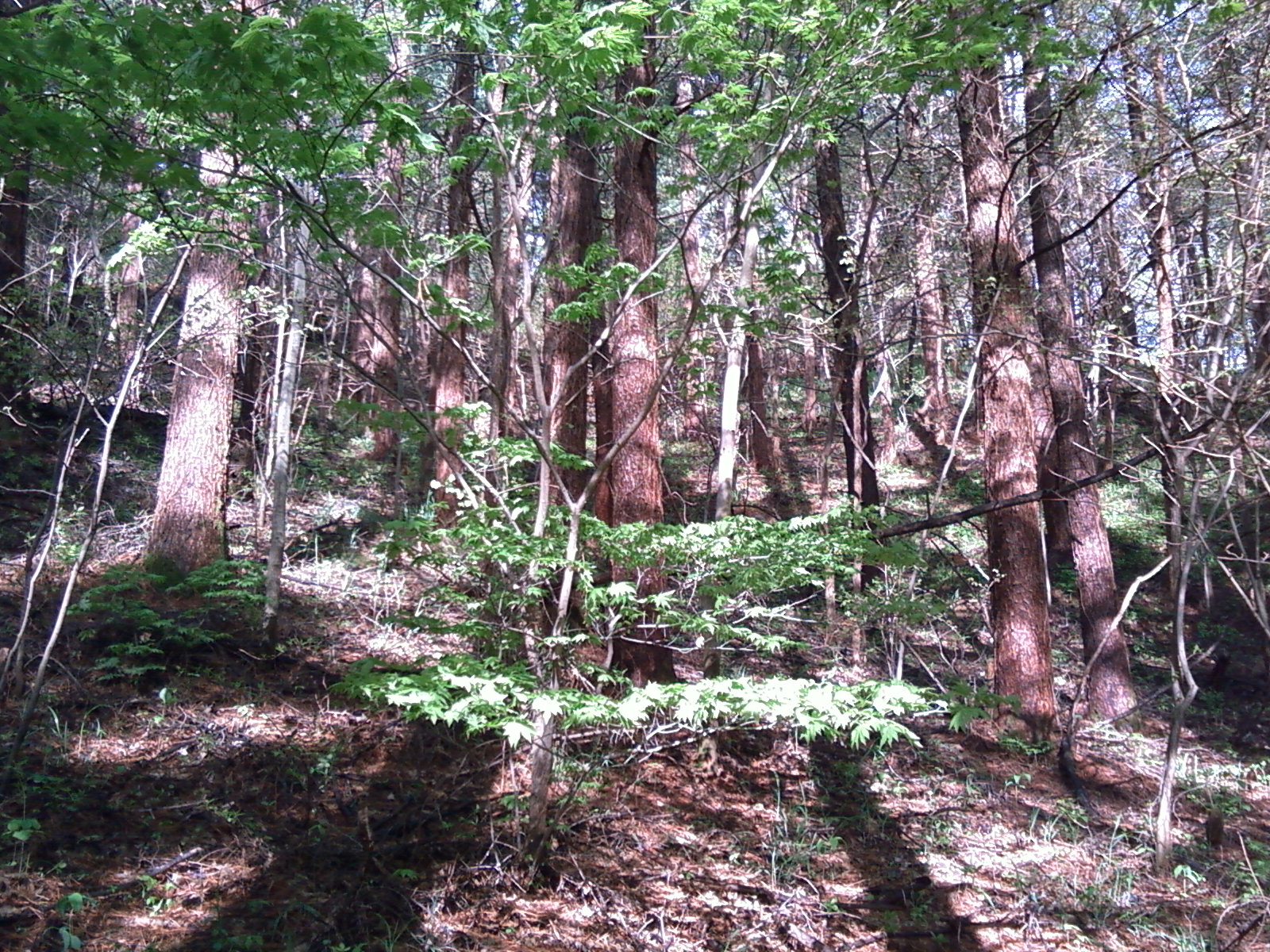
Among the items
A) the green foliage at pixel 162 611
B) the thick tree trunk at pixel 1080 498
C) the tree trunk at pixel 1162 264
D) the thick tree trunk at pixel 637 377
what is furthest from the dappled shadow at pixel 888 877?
the green foliage at pixel 162 611

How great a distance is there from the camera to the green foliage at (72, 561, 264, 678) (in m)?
5.79

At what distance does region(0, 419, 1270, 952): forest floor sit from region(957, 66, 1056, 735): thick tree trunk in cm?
74

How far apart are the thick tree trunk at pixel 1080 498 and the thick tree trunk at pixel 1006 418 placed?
2.08ft

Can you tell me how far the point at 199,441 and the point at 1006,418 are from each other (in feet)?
23.0

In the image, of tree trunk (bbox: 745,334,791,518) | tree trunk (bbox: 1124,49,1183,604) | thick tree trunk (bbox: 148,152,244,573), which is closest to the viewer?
tree trunk (bbox: 1124,49,1183,604)

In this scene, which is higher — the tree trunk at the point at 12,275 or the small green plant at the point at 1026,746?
the tree trunk at the point at 12,275

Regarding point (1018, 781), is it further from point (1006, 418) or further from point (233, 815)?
point (233, 815)

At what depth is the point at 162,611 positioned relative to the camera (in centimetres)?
A: 639

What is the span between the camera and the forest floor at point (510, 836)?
3.91 meters

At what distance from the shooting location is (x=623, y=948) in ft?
13.1

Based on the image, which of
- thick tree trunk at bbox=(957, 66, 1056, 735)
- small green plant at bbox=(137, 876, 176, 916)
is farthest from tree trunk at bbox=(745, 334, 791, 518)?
small green plant at bbox=(137, 876, 176, 916)

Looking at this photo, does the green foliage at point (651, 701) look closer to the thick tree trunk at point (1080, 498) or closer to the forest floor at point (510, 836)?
the forest floor at point (510, 836)

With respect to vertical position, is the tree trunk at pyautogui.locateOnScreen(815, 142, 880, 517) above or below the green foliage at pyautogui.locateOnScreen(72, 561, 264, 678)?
above

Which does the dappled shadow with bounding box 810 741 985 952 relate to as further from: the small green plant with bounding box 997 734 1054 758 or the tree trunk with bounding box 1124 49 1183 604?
the tree trunk with bounding box 1124 49 1183 604
